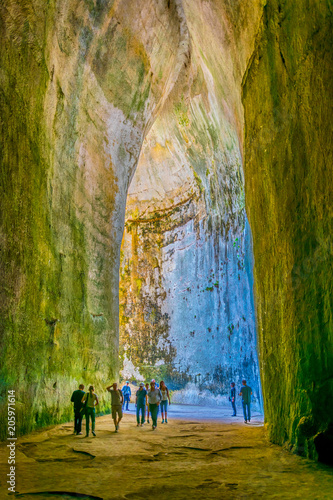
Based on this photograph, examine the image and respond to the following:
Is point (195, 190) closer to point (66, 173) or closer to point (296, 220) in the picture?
point (66, 173)

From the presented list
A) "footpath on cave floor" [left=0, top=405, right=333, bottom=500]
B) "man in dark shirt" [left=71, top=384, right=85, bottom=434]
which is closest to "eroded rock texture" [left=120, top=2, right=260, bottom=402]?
"man in dark shirt" [left=71, top=384, right=85, bottom=434]

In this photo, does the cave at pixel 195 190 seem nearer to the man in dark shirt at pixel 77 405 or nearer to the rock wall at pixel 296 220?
the rock wall at pixel 296 220

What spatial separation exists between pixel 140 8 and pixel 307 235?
40.5 ft

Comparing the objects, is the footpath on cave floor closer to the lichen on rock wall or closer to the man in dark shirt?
the man in dark shirt

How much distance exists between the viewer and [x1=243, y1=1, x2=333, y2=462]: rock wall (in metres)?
4.91

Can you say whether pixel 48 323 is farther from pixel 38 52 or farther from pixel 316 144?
pixel 316 144

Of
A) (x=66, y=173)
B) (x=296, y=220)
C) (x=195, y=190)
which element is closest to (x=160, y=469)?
(x=296, y=220)

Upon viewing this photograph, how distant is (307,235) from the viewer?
531 cm

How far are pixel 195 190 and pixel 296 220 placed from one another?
18.5 metres

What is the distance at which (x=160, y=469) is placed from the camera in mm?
4785

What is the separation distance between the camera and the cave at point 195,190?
5363mm

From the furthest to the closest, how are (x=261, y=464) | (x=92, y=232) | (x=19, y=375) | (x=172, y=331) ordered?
(x=172, y=331) → (x=92, y=232) → (x=19, y=375) → (x=261, y=464)

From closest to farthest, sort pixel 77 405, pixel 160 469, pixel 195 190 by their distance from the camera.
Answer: pixel 160 469
pixel 77 405
pixel 195 190

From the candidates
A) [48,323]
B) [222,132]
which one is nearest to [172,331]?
[222,132]
